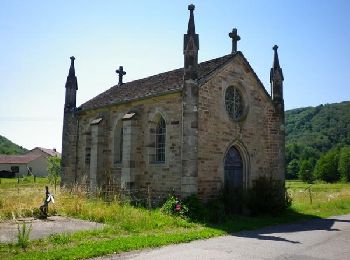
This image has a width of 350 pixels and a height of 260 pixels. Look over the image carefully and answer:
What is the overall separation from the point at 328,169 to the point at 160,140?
7608 centimetres

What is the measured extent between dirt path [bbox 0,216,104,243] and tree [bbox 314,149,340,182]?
81.2 metres

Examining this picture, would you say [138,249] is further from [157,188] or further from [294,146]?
[294,146]

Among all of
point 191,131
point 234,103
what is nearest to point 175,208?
point 191,131

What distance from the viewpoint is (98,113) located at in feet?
71.4

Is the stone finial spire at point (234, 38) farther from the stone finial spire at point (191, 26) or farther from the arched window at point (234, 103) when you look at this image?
the stone finial spire at point (191, 26)

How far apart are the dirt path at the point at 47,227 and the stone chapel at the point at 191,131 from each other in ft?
14.6

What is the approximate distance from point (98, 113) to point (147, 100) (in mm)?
4697

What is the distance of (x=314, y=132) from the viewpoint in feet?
397

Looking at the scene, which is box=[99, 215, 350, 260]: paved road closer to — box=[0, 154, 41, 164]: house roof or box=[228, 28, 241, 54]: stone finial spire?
box=[228, 28, 241, 54]: stone finial spire

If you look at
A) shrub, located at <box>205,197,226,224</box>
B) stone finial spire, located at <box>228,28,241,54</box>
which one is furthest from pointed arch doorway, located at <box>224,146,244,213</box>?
stone finial spire, located at <box>228,28,241,54</box>

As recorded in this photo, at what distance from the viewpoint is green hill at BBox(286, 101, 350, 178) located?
103 meters

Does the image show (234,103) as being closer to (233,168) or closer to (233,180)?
(233,168)

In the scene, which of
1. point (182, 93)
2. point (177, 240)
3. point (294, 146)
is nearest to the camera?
point (177, 240)

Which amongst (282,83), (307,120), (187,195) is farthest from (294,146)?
(187,195)
